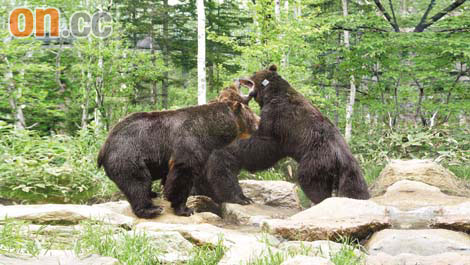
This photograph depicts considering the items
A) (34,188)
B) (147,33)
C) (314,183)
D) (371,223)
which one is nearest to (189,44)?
(147,33)

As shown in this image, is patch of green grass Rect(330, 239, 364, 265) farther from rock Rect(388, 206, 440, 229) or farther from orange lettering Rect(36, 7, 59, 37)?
orange lettering Rect(36, 7, 59, 37)

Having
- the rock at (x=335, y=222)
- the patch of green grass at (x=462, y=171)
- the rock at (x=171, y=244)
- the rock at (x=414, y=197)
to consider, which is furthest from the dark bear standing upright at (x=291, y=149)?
the patch of green grass at (x=462, y=171)

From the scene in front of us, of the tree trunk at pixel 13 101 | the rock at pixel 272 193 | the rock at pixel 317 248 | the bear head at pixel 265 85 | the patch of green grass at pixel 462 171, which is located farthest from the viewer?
the tree trunk at pixel 13 101

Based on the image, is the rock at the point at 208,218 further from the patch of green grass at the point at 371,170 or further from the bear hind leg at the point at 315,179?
the patch of green grass at the point at 371,170

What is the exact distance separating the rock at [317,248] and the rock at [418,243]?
1.08ft

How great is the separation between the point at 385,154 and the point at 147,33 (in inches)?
440

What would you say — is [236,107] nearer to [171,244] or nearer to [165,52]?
[171,244]

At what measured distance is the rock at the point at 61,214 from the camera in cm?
456

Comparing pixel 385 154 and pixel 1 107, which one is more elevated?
pixel 1 107

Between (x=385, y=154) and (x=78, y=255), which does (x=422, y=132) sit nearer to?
(x=385, y=154)

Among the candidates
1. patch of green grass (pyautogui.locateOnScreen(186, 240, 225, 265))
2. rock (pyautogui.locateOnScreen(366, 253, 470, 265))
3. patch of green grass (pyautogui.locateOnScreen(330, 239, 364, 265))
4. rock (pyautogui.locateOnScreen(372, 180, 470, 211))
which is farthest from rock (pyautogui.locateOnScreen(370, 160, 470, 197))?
patch of green grass (pyautogui.locateOnScreen(186, 240, 225, 265))

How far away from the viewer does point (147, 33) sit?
1759cm

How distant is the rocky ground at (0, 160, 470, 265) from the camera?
3615 mm

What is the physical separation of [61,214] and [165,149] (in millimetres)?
1290
